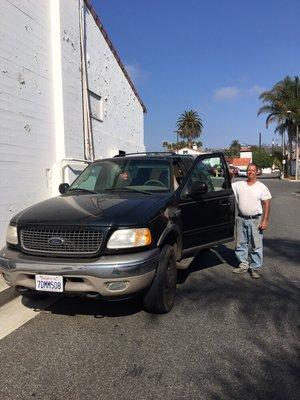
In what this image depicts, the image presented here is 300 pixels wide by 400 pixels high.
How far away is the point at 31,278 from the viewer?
4.82 m

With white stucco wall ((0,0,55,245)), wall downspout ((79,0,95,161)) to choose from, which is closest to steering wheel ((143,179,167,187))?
white stucco wall ((0,0,55,245))

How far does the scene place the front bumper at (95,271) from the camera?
178 inches

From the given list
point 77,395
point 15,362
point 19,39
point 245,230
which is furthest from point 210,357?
point 19,39

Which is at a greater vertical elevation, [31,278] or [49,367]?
[31,278]

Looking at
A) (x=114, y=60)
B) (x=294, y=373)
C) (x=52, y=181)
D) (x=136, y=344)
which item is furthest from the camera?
(x=114, y=60)

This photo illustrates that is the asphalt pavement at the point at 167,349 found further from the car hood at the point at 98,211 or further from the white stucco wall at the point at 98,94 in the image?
the white stucco wall at the point at 98,94

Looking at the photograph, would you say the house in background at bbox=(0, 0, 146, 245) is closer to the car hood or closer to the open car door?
the car hood

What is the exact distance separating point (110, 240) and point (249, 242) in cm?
312

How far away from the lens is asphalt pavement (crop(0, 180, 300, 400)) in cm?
361

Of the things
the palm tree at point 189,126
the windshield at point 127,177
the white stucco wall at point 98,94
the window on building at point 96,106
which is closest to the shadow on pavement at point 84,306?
the windshield at point 127,177

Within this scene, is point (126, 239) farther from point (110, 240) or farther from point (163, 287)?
point (163, 287)

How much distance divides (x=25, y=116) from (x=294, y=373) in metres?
6.68

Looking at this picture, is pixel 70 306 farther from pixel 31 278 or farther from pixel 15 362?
pixel 15 362

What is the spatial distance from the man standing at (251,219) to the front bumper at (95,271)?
252 centimetres
